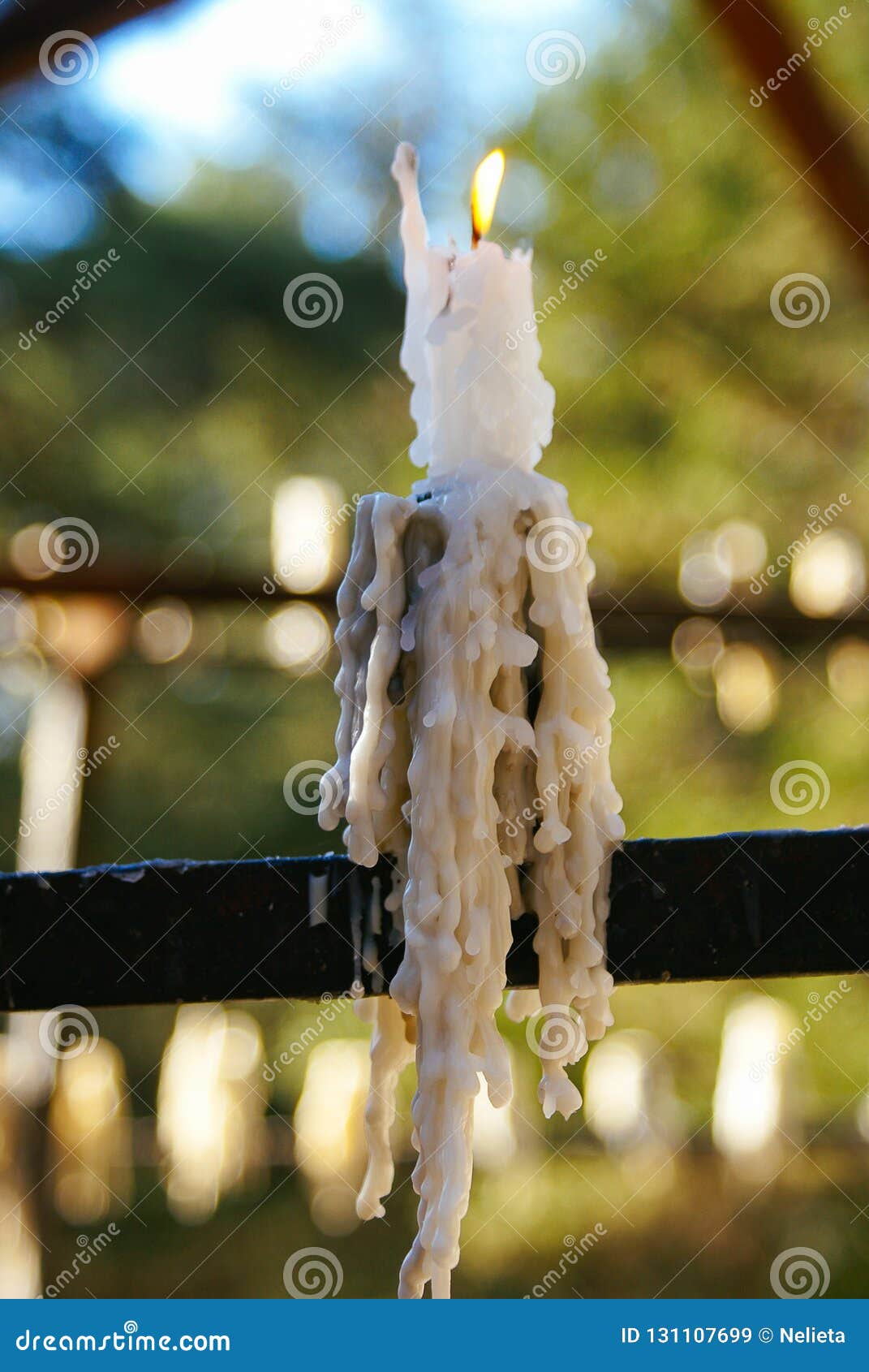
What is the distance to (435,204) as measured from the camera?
2076 millimetres

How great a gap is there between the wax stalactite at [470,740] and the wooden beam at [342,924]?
0.5 inches

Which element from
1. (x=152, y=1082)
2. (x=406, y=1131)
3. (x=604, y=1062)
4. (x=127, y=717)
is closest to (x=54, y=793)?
(x=127, y=717)
